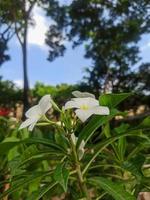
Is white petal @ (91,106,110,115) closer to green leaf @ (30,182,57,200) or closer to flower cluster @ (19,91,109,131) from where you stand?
flower cluster @ (19,91,109,131)

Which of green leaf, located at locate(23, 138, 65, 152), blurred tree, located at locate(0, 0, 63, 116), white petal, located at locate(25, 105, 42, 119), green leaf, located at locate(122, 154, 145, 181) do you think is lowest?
green leaf, located at locate(122, 154, 145, 181)

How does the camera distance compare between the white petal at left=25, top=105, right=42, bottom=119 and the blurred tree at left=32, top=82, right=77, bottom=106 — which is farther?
the blurred tree at left=32, top=82, right=77, bottom=106

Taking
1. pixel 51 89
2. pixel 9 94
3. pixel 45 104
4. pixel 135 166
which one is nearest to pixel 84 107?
pixel 45 104

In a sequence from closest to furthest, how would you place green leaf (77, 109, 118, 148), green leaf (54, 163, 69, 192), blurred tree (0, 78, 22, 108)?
1. green leaf (54, 163, 69, 192)
2. green leaf (77, 109, 118, 148)
3. blurred tree (0, 78, 22, 108)

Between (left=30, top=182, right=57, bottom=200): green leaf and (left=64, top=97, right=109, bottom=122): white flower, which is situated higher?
(left=64, top=97, right=109, bottom=122): white flower

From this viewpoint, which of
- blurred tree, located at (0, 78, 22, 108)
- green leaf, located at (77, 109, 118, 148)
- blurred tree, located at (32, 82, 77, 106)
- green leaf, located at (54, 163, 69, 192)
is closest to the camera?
green leaf, located at (54, 163, 69, 192)

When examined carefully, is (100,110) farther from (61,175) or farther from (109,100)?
(61,175)

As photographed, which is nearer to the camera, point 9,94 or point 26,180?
point 26,180

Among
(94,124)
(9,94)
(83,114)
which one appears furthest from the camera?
(9,94)

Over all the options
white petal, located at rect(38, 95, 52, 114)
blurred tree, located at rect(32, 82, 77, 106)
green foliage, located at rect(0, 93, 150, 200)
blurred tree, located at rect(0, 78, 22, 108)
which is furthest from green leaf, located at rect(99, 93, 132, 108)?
blurred tree, located at rect(0, 78, 22, 108)
